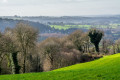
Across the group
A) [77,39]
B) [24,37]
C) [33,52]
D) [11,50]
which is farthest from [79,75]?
[77,39]

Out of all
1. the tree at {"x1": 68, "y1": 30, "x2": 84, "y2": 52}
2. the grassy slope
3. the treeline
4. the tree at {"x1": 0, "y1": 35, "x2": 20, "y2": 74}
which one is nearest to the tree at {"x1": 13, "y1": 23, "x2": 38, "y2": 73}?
the treeline

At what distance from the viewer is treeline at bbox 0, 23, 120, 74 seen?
4470 centimetres

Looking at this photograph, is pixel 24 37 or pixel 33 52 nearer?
pixel 24 37

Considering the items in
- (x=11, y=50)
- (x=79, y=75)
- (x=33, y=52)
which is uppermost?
(x=79, y=75)

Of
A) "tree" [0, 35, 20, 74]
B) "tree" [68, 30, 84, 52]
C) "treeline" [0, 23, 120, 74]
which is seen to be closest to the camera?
"tree" [0, 35, 20, 74]

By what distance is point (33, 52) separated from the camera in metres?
61.8

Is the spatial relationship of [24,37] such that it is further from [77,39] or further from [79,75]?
[77,39]

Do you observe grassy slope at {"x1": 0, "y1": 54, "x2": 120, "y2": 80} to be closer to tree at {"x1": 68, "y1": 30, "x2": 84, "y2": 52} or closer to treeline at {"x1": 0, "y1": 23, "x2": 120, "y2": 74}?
treeline at {"x1": 0, "y1": 23, "x2": 120, "y2": 74}

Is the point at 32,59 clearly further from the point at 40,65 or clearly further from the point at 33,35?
the point at 33,35

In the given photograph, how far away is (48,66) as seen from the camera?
69.4 meters

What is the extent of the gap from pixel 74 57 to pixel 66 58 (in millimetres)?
5350

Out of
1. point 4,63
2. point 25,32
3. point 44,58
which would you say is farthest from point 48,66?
point 25,32

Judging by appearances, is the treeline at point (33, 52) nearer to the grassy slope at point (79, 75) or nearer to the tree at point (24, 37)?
the tree at point (24, 37)

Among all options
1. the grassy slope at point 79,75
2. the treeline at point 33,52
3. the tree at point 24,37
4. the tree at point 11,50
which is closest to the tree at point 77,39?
the treeline at point 33,52
